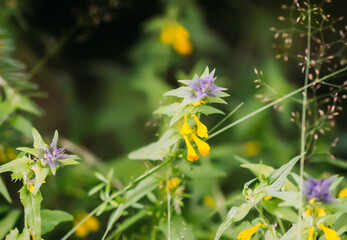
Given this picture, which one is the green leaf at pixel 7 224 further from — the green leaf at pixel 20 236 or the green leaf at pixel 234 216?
the green leaf at pixel 234 216

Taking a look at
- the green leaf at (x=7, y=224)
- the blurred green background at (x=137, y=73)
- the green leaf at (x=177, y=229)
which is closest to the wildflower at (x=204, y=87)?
the green leaf at (x=177, y=229)

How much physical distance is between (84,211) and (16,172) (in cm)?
110

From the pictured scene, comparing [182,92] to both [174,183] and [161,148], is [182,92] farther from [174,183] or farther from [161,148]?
[174,183]

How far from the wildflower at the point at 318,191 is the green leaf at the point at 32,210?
1.95 ft

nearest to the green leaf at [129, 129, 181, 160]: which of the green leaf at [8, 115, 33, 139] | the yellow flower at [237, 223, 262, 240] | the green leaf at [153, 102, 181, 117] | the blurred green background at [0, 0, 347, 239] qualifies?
the green leaf at [153, 102, 181, 117]

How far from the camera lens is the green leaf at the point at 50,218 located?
1090mm

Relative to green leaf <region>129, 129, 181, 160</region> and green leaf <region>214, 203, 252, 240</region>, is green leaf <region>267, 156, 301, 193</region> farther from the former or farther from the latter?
green leaf <region>129, 129, 181, 160</region>

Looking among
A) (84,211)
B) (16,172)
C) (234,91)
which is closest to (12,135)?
(84,211)

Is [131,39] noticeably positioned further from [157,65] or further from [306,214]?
[306,214]

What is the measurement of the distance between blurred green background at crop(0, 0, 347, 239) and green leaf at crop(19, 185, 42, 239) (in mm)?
A: 965

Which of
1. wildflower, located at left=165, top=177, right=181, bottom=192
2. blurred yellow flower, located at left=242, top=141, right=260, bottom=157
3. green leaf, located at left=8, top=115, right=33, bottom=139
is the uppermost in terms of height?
blurred yellow flower, located at left=242, top=141, right=260, bottom=157

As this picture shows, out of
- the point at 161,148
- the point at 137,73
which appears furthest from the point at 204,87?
the point at 137,73

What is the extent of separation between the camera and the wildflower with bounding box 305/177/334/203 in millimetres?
776

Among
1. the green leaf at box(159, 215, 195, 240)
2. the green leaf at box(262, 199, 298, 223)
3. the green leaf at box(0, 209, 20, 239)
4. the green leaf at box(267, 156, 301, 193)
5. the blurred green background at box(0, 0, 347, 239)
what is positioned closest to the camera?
the green leaf at box(267, 156, 301, 193)
